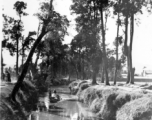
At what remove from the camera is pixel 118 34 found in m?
39.3

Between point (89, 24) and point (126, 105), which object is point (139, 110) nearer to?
point (126, 105)

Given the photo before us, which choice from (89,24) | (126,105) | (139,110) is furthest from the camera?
(89,24)

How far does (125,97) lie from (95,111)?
6.91m

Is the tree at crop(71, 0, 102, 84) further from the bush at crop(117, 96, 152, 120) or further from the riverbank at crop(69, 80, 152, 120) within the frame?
the bush at crop(117, 96, 152, 120)

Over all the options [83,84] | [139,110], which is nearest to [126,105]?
[139,110]

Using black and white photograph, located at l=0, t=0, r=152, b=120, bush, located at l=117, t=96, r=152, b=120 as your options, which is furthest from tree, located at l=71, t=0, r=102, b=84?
bush, located at l=117, t=96, r=152, b=120

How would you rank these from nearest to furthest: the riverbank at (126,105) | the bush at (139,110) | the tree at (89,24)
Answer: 1. the bush at (139,110)
2. the riverbank at (126,105)
3. the tree at (89,24)

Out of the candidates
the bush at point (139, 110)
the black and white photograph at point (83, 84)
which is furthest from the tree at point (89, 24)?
the bush at point (139, 110)

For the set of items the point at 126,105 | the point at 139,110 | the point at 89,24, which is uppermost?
the point at 89,24

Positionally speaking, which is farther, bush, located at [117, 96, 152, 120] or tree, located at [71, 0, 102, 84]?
tree, located at [71, 0, 102, 84]

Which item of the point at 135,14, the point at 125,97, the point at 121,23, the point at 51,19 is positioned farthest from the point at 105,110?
the point at 121,23

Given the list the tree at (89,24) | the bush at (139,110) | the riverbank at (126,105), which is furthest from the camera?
the tree at (89,24)

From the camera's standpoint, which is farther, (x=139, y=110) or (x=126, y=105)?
(x=126, y=105)

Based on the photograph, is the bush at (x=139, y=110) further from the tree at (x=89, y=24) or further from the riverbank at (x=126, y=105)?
the tree at (x=89, y=24)
